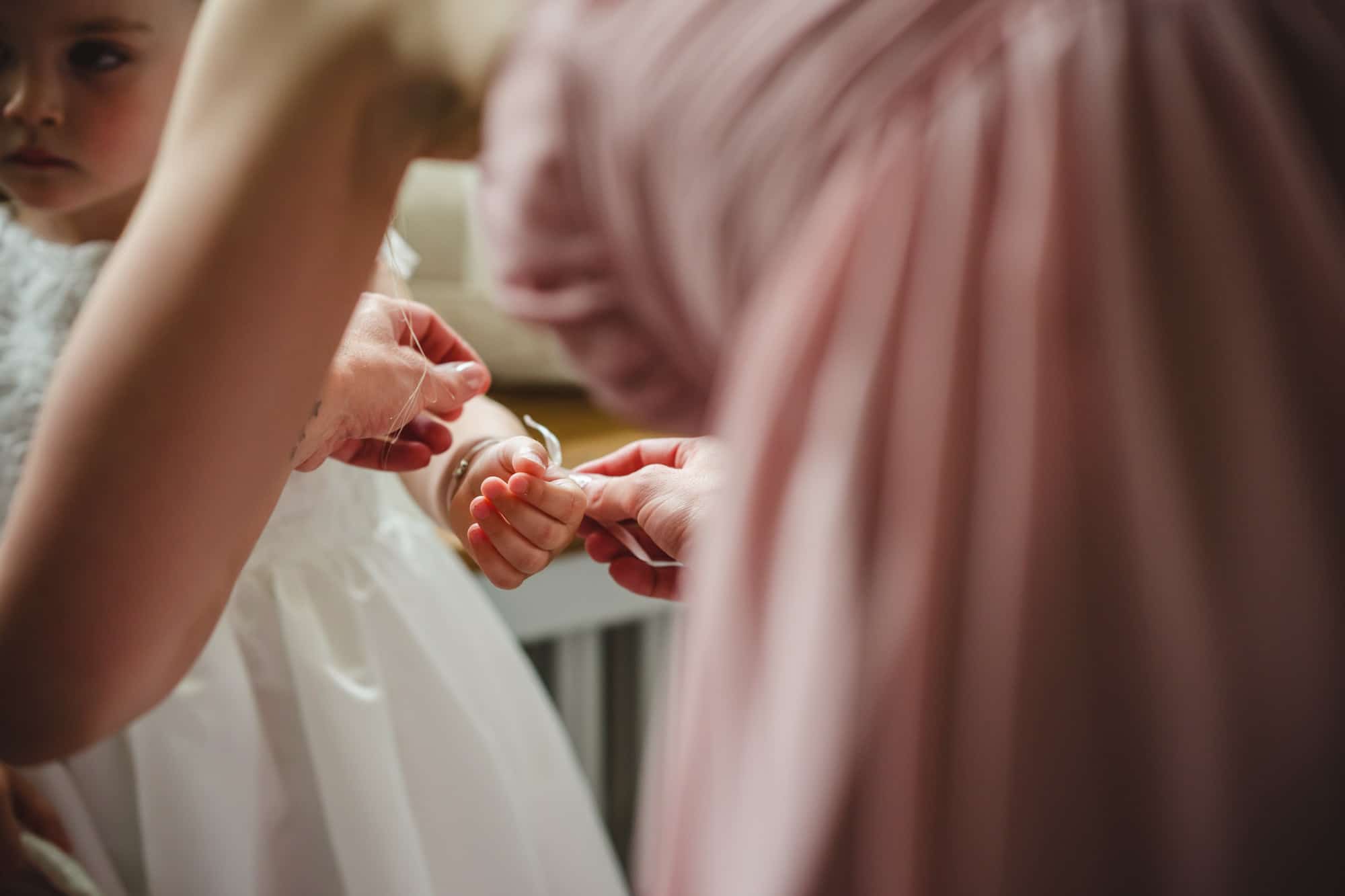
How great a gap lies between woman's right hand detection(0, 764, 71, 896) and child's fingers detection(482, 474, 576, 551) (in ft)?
1.04

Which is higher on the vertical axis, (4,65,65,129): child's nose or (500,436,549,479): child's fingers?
(4,65,65,129): child's nose

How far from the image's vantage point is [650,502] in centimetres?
49

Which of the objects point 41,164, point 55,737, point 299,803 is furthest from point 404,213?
point 55,737

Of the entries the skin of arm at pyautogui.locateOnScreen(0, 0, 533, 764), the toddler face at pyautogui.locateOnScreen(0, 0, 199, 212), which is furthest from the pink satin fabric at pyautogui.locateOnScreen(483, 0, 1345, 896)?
the toddler face at pyautogui.locateOnScreen(0, 0, 199, 212)

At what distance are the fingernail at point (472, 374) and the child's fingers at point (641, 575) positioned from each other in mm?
113

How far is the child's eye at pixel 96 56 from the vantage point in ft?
1.58

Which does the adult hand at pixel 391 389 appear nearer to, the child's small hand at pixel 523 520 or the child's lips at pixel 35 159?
the child's small hand at pixel 523 520

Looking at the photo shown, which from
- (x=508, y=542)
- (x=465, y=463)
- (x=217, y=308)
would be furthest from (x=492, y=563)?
(x=217, y=308)

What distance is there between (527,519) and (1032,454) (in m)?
0.31

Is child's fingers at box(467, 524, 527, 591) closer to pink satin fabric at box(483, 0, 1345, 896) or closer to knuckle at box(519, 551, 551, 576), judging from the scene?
knuckle at box(519, 551, 551, 576)

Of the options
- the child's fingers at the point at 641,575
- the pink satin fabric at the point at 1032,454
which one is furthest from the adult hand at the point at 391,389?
the pink satin fabric at the point at 1032,454

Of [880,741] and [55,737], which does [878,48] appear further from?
[55,737]

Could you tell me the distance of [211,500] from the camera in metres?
0.26

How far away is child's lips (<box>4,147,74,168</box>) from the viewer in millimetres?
501
